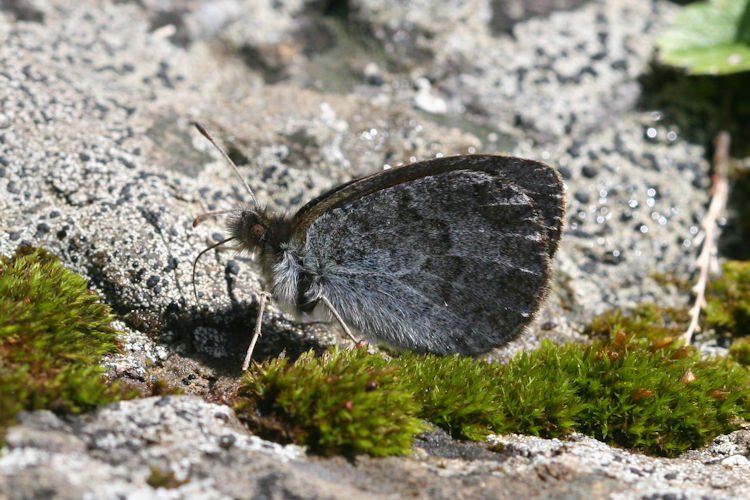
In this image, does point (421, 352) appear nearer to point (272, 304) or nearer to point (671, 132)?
point (272, 304)

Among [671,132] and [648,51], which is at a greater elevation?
[648,51]

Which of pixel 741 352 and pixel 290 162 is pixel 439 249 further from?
pixel 741 352

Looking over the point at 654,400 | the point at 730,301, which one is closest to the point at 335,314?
the point at 654,400

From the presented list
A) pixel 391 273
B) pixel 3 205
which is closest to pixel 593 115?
pixel 391 273

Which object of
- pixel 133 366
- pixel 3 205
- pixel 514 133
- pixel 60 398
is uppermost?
pixel 514 133

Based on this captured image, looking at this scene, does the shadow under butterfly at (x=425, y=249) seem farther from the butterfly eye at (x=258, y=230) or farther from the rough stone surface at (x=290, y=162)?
the rough stone surface at (x=290, y=162)

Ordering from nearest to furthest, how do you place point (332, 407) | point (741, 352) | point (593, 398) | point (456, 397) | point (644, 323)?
point (332, 407), point (456, 397), point (593, 398), point (741, 352), point (644, 323)

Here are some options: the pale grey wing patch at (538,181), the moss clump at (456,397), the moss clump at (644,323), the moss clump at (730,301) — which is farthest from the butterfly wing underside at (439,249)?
the moss clump at (730,301)
